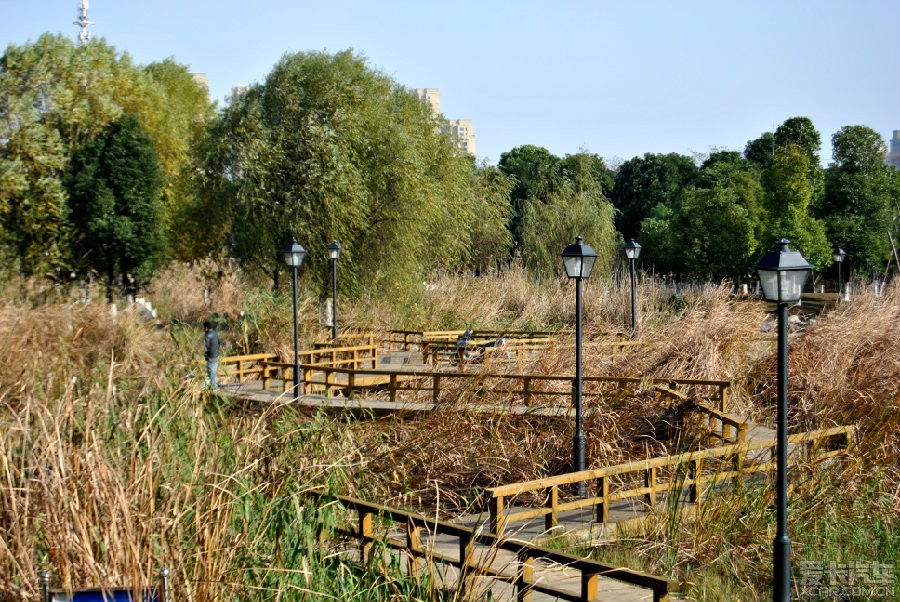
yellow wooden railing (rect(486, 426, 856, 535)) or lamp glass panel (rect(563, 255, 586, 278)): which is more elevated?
lamp glass panel (rect(563, 255, 586, 278))

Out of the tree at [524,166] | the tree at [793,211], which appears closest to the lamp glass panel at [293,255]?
the tree at [793,211]

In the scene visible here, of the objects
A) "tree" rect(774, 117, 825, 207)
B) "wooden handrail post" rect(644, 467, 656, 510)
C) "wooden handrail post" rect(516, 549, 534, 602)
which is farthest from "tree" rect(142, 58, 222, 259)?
"tree" rect(774, 117, 825, 207)

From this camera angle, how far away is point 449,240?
31047 millimetres

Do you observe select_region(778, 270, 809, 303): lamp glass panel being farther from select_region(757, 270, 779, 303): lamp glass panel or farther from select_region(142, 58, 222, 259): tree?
select_region(142, 58, 222, 259): tree

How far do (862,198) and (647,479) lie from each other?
116 ft

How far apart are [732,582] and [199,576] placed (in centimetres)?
438

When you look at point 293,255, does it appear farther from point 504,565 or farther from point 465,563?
point 465,563

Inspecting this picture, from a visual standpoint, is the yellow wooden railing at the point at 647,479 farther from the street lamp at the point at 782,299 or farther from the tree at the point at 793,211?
the tree at the point at 793,211

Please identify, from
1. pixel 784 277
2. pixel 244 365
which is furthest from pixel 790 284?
pixel 244 365

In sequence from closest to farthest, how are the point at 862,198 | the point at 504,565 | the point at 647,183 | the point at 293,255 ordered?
the point at 504,565 < the point at 293,255 < the point at 862,198 < the point at 647,183

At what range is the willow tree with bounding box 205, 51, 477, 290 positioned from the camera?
25.4 metres

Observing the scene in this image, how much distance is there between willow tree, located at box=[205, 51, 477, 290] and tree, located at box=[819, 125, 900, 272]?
68.7 feet

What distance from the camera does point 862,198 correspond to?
40719 millimetres

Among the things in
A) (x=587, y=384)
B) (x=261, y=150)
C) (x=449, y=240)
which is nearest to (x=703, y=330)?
(x=587, y=384)
